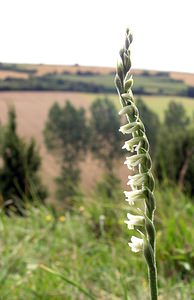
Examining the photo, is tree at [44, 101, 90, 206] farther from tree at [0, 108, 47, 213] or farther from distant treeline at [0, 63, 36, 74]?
tree at [0, 108, 47, 213]

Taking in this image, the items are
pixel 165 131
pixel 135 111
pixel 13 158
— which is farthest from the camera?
pixel 165 131

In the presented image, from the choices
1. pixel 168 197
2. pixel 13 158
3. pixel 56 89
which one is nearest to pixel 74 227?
pixel 168 197

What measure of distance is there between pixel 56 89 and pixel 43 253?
1330 inches

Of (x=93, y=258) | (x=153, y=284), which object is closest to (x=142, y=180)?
(x=153, y=284)

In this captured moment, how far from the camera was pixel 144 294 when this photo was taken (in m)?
3.51

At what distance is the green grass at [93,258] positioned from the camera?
373cm

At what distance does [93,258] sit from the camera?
4.57 metres

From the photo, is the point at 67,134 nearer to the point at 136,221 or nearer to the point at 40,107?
the point at 40,107

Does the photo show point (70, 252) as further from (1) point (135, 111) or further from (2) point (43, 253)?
(1) point (135, 111)

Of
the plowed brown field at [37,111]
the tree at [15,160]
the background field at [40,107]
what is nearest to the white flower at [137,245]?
the tree at [15,160]

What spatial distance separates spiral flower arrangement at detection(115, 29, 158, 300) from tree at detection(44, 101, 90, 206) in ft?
149

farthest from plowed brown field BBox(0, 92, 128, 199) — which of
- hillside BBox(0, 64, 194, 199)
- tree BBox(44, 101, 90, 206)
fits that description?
tree BBox(44, 101, 90, 206)

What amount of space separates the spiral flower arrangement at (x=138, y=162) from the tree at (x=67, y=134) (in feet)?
149

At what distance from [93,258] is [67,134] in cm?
4897
